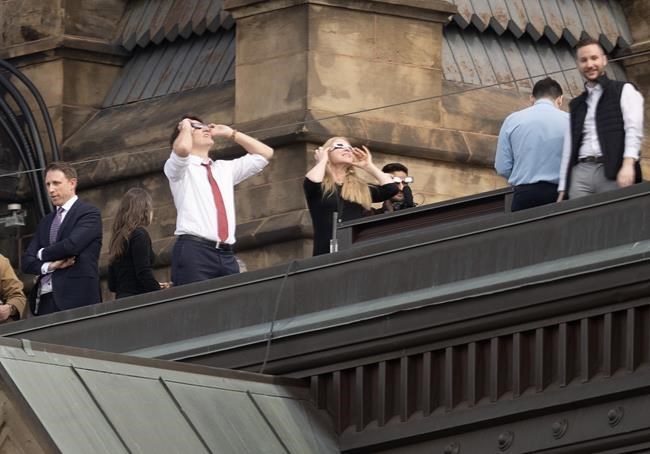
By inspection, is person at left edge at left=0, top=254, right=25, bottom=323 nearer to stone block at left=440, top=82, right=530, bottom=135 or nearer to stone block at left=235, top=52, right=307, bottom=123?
stone block at left=235, top=52, right=307, bottom=123

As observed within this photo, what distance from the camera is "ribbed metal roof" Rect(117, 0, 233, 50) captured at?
30.3 meters

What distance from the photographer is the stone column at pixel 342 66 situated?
27.9 meters

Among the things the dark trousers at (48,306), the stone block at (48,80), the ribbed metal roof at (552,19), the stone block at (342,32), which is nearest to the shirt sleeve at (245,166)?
the dark trousers at (48,306)

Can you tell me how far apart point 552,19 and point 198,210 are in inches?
374

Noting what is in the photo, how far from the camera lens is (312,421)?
2022 cm

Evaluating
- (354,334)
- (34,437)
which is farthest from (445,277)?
(34,437)

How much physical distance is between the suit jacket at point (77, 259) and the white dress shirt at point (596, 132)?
3.84 m

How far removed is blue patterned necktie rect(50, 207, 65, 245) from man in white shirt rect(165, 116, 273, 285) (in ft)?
3.52

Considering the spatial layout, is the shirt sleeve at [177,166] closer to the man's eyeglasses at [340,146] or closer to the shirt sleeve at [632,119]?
the man's eyeglasses at [340,146]

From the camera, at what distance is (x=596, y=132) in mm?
19750

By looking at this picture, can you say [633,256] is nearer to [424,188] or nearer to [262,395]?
[262,395]

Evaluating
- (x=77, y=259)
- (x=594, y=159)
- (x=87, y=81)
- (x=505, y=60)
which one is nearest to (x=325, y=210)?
(x=77, y=259)

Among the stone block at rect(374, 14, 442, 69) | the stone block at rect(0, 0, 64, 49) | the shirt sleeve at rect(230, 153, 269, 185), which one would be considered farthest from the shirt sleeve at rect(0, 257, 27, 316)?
the stone block at rect(0, 0, 64, 49)

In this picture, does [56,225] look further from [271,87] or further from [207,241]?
[271,87]
